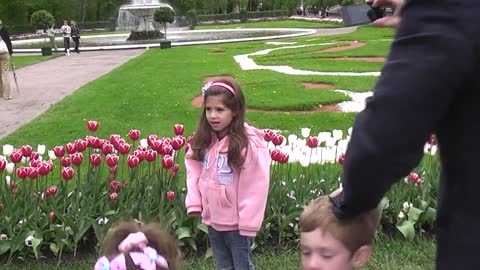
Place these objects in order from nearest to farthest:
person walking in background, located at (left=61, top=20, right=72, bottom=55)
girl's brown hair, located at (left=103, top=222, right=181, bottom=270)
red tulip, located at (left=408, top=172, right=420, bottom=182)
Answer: girl's brown hair, located at (left=103, top=222, right=181, bottom=270), red tulip, located at (left=408, top=172, right=420, bottom=182), person walking in background, located at (left=61, top=20, right=72, bottom=55)

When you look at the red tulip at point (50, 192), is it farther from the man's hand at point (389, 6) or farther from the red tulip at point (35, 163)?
the man's hand at point (389, 6)

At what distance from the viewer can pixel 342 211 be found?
147 cm

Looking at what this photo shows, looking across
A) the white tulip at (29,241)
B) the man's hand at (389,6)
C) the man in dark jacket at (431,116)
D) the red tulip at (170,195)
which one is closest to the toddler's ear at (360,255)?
the man in dark jacket at (431,116)

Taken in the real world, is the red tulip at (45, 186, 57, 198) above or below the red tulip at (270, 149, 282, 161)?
below

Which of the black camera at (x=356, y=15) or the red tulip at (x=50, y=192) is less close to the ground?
the black camera at (x=356, y=15)

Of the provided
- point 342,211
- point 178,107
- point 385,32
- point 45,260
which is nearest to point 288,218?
point 45,260

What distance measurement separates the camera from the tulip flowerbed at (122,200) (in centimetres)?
414

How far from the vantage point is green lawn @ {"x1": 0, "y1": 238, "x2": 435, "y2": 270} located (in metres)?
4.04

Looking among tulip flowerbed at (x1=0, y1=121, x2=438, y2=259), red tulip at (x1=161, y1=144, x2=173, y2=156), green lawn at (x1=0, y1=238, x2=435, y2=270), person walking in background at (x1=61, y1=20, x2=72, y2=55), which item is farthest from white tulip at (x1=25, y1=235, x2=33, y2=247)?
person walking in background at (x1=61, y1=20, x2=72, y2=55)

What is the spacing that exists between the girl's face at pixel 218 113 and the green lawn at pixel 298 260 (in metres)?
1.12

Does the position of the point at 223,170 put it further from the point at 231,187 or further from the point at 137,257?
the point at 137,257

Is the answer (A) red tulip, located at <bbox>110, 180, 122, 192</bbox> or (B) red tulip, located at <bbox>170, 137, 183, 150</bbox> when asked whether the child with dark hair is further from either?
(A) red tulip, located at <bbox>110, 180, 122, 192</bbox>

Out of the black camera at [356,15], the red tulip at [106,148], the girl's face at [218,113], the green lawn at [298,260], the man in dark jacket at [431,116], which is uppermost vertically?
the black camera at [356,15]

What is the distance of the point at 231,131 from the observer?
3.33m
